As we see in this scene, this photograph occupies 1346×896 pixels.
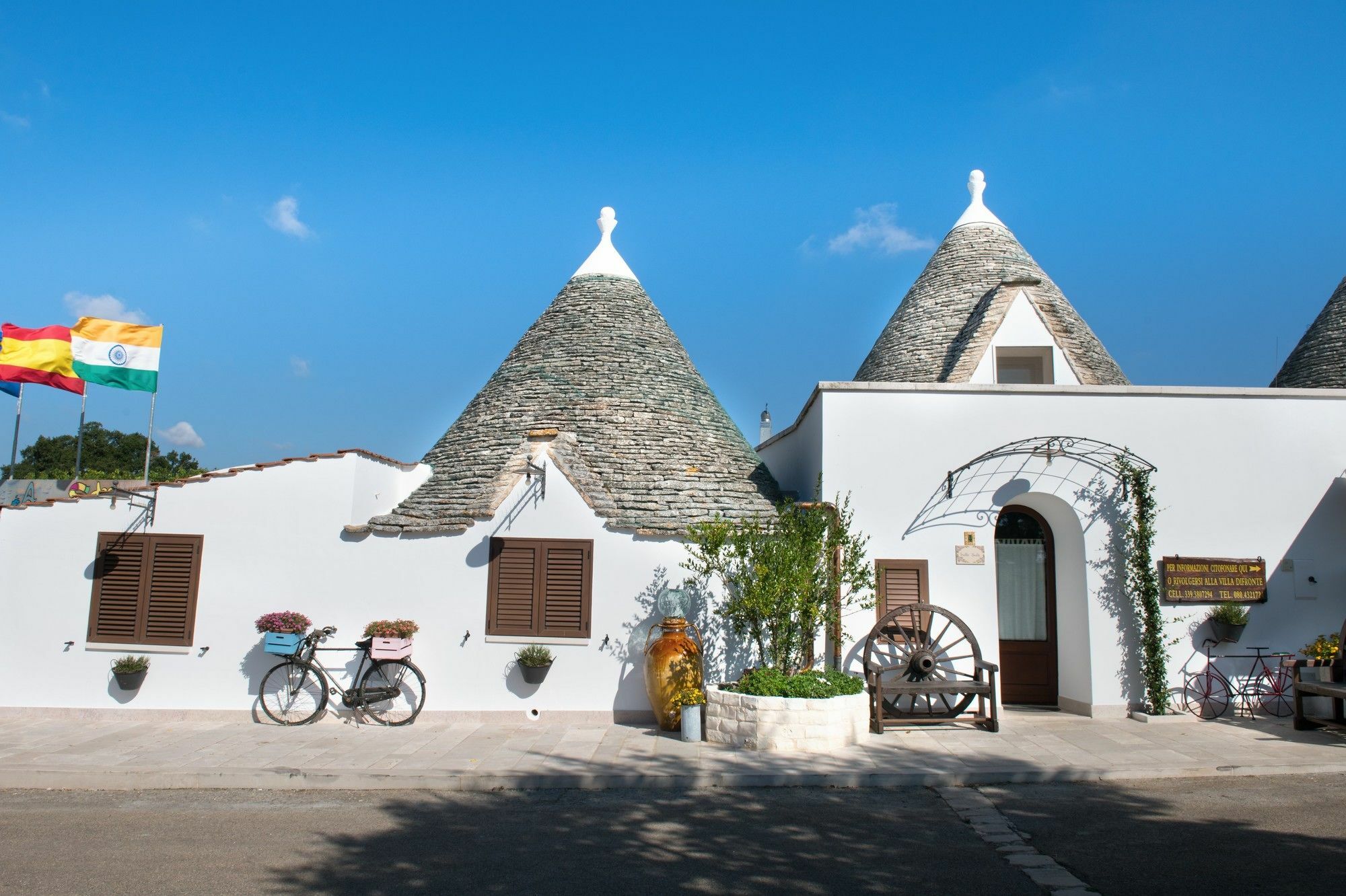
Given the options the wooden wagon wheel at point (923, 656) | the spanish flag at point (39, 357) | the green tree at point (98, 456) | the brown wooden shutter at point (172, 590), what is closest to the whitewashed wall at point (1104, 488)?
the wooden wagon wheel at point (923, 656)

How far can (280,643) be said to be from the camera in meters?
9.69

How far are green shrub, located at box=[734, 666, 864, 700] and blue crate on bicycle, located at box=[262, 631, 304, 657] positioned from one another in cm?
522

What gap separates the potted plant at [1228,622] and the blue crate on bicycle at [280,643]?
11.2 meters

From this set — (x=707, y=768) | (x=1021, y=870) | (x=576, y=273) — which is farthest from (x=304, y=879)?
(x=576, y=273)

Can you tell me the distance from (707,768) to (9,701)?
8.78 metres

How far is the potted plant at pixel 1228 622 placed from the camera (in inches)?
398

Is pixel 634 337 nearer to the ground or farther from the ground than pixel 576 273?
nearer to the ground

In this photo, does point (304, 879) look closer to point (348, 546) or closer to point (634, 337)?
point (348, 546)

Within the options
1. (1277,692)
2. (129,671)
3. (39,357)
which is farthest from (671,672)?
(39,357)

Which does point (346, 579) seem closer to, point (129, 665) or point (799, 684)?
point (129, 665)

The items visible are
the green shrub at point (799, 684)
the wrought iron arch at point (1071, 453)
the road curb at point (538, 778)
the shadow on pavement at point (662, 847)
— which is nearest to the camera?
the shadow on pavement at point (662, 847)

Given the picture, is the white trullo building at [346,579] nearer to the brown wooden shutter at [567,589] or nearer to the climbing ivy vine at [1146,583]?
the brown wooden shutter at [567,589]

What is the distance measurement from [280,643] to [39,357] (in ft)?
26.7

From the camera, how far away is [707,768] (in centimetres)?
790
